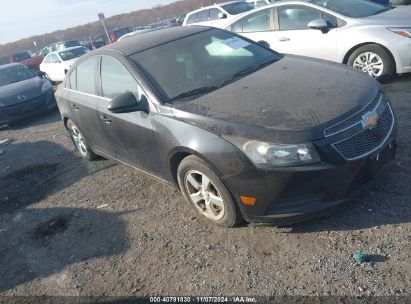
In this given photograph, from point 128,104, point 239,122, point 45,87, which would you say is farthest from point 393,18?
point 45,87

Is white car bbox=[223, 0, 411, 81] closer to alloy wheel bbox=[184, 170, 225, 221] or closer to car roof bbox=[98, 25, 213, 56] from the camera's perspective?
car roof bbox=[98, 25, 213, 56]

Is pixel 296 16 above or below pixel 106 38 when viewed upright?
above

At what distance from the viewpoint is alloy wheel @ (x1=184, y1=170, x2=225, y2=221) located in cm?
330

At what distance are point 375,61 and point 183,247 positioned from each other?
462 centimetres

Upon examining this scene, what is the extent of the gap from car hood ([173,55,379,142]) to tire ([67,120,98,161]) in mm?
2555

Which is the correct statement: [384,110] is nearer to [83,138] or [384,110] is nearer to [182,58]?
[182,58]

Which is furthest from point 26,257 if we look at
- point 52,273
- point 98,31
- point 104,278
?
point 98,31

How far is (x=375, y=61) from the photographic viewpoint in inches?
241

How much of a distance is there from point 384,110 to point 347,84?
0.38 m

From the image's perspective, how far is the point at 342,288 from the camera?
2.59m

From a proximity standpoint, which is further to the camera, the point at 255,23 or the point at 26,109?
the point at 26,109

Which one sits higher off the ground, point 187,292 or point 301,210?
point 301,210

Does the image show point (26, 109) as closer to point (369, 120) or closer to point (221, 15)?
point (221, 15)

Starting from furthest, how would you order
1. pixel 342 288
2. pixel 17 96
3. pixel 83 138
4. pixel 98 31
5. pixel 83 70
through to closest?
1. pixel 98 31
2. pixel 17 96
3. pixel 83 138
4. pixel 83 70
5. pixel 342 288
